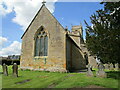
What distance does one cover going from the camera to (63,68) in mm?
14523

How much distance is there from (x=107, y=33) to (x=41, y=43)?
10.6 m

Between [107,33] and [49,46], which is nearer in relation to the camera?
[107,33]

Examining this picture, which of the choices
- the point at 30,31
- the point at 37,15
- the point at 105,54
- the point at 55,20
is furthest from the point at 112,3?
the point at 30,31

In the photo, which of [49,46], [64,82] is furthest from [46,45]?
[64,82]

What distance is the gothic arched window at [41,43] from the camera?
16672 mm

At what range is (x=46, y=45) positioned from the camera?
16719 mm

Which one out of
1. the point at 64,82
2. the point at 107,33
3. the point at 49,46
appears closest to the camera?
the point at 64,82

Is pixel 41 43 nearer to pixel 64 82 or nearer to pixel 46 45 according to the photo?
pixel 46 45

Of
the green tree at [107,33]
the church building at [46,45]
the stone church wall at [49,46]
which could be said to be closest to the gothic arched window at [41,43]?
the church building at [46,45]

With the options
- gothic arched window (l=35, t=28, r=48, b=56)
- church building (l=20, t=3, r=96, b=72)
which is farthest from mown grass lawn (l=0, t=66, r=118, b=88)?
gothic arched window (l=35, t=28, r=48, b=56)

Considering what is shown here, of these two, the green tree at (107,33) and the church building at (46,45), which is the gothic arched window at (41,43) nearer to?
the church building at (46,45)

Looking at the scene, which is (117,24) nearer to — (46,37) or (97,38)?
(97,38)

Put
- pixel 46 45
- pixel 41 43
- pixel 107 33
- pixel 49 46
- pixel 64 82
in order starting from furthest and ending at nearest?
pixel 41 43 → pixel 46 45 → pixel 49 46 → pixel 107 33 → pixel 64 82

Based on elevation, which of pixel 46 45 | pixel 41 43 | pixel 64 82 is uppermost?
pixel 41 43
